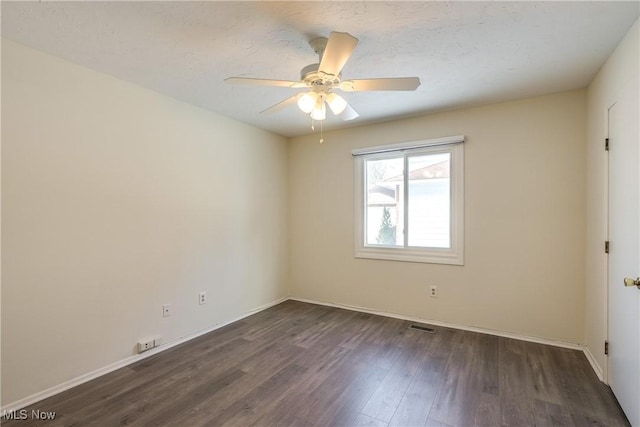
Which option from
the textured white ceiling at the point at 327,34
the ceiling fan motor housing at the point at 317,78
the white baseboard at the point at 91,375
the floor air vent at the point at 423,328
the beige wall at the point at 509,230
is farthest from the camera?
the floor air vent at the point at 423,328

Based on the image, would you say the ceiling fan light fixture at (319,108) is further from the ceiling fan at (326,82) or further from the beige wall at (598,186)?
the beige wall at (598,186)

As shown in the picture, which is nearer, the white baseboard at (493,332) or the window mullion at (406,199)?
the white baseboard at (493,332)

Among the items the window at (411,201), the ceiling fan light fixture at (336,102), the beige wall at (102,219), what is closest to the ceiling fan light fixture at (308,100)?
the ceiling fan light fixture at (336,102)

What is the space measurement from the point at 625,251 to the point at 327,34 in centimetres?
229

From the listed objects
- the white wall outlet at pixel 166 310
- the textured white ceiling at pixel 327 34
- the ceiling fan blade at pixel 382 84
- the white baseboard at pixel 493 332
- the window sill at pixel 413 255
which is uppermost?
the textured white ceiling at pixel 327 34

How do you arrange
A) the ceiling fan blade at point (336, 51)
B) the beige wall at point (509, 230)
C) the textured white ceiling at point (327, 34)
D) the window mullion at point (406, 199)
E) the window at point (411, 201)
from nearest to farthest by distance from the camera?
the ceiling fan blade at point (336, 51)
the textured white ceiling at point (327, 34)
the beige wall at point (509, 230)
the window at point (411, 201)
the window mullion at point (406, 199)

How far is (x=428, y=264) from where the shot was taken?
11.3ft

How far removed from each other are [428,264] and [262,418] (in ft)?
7.78

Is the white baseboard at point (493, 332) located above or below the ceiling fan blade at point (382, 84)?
below

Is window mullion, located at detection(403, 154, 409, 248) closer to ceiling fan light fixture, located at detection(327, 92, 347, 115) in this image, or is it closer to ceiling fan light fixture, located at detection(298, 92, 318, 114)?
ceiling fan light fixture, located at detection(327, 92, 347, 115)

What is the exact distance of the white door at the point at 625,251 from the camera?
5.58ft

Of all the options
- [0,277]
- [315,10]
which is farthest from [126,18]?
[0,277]

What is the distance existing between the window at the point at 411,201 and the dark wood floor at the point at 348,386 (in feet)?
3.19

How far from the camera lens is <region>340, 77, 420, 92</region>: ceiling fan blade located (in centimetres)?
184
